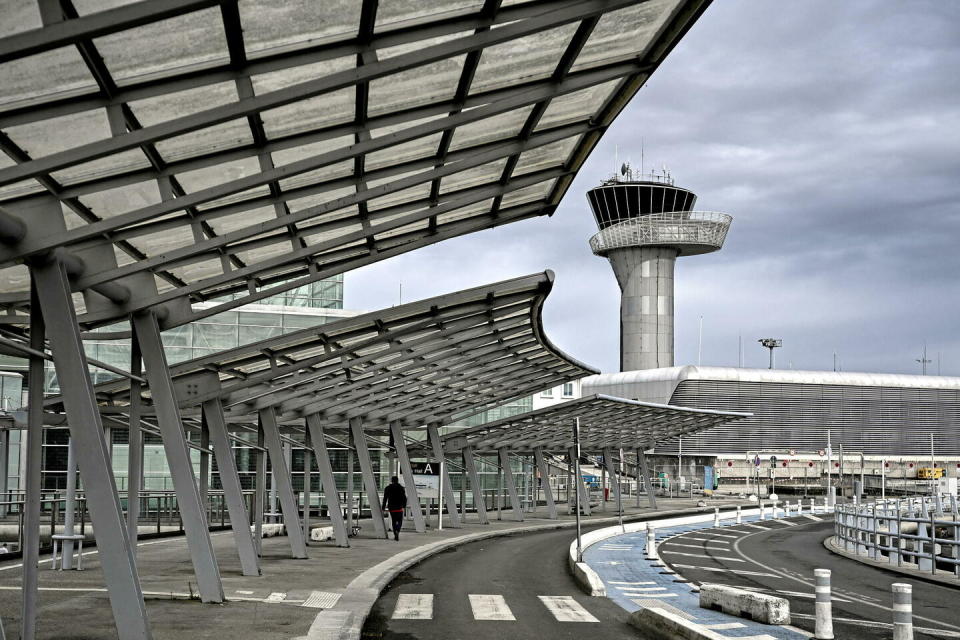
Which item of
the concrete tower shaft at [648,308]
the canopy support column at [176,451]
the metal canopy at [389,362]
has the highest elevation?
the concrete tower shaft at [648,308]

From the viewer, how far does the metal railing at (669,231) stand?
124500mm

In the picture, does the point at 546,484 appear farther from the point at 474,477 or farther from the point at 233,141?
the point at 233,141

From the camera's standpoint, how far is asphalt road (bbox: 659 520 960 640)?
607 inches

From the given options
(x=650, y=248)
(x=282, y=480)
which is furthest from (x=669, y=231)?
(x=282, y=480)

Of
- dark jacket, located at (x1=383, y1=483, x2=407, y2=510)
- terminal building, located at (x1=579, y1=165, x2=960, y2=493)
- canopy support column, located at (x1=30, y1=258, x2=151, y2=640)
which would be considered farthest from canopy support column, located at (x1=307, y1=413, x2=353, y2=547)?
terminal building, located at (x1=579, y1=165, x2=960, y2=493)

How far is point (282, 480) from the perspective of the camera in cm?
2303

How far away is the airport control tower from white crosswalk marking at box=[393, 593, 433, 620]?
109 meters

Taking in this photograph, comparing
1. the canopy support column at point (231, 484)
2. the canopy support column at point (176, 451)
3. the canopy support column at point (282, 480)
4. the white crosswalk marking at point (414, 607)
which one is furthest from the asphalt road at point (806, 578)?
the canopy support column at point (231, 484)

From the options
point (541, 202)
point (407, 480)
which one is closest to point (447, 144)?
point (541, 202)

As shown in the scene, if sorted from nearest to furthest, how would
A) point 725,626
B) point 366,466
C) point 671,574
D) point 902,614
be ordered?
1. point 902,614
2. point 725,626
3. point 671,574
4. point 366,466

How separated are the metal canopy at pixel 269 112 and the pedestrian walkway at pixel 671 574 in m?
6.58

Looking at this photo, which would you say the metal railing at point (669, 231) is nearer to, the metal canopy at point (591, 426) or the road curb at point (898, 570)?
the metal canopy at point (591, 426)

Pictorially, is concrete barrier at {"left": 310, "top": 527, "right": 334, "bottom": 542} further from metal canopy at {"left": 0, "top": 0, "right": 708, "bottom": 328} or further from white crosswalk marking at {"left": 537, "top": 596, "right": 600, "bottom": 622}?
metal canopy at {"left": 0, "top": 0, "right": 708, "bottom": 328}

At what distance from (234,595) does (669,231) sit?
11243 centimetres
